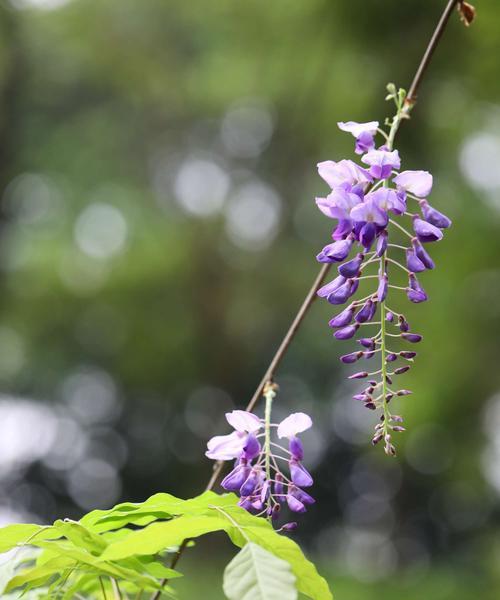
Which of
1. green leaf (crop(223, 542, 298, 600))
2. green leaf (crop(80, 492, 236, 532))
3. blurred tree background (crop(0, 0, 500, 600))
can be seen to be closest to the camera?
green leaf (crop(223, 542, 298, 600))

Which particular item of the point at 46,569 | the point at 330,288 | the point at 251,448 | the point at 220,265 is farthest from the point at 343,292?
the point at 220,265

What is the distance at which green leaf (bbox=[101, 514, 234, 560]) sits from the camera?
15.8 inches

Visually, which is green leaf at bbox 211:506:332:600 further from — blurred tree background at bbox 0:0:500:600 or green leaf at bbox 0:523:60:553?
blurred tree background at bbox 0:0:500:600

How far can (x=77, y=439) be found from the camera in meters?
7.64

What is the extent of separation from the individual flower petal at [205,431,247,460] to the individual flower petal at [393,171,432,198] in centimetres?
19

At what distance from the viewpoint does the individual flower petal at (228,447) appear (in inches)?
20.5

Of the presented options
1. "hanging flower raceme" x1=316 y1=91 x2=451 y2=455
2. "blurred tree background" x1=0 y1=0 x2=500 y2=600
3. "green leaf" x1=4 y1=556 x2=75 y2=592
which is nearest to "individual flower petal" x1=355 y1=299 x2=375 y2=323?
"hanging flower raceme" x1=316 y1=91 x2=451 y2=455

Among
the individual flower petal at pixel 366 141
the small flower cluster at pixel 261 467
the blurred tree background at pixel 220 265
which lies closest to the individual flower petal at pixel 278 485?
the small flower cluster at pixel 261 467

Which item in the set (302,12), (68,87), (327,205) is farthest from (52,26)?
(327,205)

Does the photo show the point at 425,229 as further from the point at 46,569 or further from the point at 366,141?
the point at 46,569

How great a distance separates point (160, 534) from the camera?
0.41 meters

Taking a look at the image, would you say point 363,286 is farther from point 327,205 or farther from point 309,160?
point 327,205

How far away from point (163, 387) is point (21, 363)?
1265mm

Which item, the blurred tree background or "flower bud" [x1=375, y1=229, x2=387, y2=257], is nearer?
"flower bud" [x1=375, y1=229, x2=387, y2=257]
